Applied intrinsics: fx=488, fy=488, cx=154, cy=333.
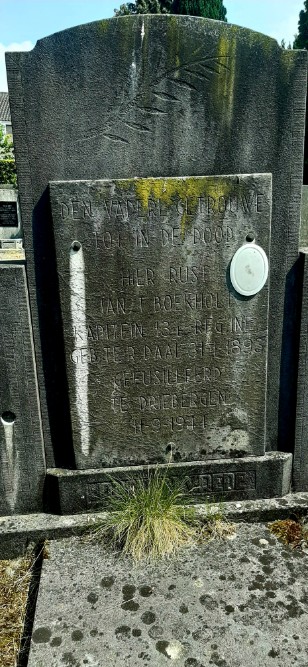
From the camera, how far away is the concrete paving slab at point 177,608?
83.0 inches

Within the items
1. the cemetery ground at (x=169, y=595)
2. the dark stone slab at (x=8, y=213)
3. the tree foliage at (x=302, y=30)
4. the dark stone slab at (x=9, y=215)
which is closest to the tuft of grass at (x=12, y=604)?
the cemetery ground at (x=169, y=595)

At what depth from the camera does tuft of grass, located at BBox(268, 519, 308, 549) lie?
278 cm

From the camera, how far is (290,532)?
9.37 feet

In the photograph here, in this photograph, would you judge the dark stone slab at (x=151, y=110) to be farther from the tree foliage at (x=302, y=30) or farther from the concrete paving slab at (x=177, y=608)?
the tree foliage at (x=302, y=30)

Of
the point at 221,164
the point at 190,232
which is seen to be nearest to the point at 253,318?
the point at 190,232

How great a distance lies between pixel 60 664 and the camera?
207 cm

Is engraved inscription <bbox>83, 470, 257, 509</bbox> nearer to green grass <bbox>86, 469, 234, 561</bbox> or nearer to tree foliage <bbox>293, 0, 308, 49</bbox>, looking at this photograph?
green grass <bbox>86, 469, 234, 561</bbox>

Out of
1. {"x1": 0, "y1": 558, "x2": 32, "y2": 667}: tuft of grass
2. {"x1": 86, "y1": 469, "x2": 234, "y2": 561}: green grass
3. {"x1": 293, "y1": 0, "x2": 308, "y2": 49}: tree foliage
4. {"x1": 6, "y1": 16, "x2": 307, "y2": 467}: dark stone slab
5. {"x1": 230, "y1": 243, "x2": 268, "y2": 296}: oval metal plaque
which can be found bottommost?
{"x1": 0, "y1": 558, "x2": 32, "y2": 667}: tuft of grass

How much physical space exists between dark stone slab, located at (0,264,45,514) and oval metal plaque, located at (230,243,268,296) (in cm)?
116

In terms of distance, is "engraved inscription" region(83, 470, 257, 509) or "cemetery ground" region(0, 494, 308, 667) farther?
"engraved inscription" region(83, 470, 257, 509)

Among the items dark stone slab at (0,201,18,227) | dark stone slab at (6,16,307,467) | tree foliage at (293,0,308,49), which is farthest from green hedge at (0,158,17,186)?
dark stone slab at (6,16,307,467)

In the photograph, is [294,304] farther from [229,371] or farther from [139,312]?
[139,312]

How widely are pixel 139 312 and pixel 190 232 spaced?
1.72 ft

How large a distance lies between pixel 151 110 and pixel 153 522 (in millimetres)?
2206
